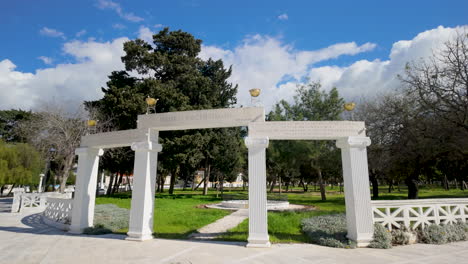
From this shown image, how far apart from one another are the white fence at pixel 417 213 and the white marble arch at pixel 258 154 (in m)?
0.79

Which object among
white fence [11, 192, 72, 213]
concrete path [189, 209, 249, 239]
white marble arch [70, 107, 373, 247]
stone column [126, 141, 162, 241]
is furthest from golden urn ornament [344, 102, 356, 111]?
white fence [11, 192, 72, 213]

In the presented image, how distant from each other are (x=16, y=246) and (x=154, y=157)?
15.3ft

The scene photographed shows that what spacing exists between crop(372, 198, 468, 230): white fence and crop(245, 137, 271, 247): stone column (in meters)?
3.54

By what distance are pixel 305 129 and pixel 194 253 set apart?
4.85 metres

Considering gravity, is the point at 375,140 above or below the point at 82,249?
above

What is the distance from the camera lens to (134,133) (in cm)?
945

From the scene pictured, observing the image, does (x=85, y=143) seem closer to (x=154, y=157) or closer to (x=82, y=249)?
(x=154, y=157)

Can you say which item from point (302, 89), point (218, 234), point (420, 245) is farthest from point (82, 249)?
point (302, 89)

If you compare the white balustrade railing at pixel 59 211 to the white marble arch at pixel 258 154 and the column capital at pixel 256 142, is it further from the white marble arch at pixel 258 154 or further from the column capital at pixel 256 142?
the column capital at pixel 256 142

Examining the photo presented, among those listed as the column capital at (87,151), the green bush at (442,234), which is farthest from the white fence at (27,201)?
the green bush at (442,234)

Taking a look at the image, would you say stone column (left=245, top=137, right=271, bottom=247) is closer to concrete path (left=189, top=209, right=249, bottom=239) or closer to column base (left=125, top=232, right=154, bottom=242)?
concrete path (left=189, top=209, right=249, bottom=239)

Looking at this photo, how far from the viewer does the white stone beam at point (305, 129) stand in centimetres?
832

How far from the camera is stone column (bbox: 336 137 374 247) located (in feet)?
25.5

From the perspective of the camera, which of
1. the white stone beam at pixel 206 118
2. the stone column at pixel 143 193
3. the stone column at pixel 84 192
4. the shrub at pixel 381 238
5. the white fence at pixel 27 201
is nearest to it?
the shrub at pixel 381 238
